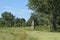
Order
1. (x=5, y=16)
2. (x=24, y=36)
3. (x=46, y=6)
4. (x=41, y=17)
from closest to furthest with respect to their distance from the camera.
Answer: (x=24, y=36) → (x=46, y=6) → (x=41, y=17) → (x=5, y=16)

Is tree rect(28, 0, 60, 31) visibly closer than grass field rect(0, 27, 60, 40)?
No

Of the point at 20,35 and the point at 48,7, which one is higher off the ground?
the point at 48,7

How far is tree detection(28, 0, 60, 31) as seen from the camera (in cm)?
4144

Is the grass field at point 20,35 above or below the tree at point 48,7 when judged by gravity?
below

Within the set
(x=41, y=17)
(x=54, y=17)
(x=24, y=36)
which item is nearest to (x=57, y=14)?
(x=54, y=17)

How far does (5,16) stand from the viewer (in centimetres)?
11200

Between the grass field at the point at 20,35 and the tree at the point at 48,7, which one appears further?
the tree at the point at 48,7

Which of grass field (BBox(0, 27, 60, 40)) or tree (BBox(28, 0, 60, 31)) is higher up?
tree (BBox(28, 0, 60, 31))

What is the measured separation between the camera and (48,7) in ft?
136

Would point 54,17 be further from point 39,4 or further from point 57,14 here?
point 39,4

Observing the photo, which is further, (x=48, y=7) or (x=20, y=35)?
(x=48, y=7)

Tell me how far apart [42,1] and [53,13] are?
3.28 m

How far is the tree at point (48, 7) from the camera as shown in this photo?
136ft

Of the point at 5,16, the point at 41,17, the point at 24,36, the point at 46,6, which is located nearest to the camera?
the point at 24,36
